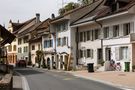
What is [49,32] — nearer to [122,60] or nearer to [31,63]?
[31,63]

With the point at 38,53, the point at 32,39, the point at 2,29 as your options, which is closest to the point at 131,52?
the point at 2,29

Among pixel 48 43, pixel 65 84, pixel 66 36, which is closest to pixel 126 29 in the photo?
Result: pixel 65 84

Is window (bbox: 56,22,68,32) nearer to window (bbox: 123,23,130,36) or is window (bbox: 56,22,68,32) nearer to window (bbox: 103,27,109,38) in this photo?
window (bbox: 103,27,109,38)

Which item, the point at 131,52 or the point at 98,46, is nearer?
the point at 131,52

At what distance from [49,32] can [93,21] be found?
22.4 meters

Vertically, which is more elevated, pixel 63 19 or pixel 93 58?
pixel 63 19

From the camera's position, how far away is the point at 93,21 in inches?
1953

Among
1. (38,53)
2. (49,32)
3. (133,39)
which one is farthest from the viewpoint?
(38,53)

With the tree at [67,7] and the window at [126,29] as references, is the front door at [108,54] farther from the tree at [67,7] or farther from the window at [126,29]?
the tree at [67,7]

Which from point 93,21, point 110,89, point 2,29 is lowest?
point 110,89

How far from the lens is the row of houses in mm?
42853

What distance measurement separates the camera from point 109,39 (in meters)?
46.7

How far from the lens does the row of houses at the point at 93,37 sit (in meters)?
42.9

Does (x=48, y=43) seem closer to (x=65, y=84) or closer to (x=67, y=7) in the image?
(x=67, y=7)
